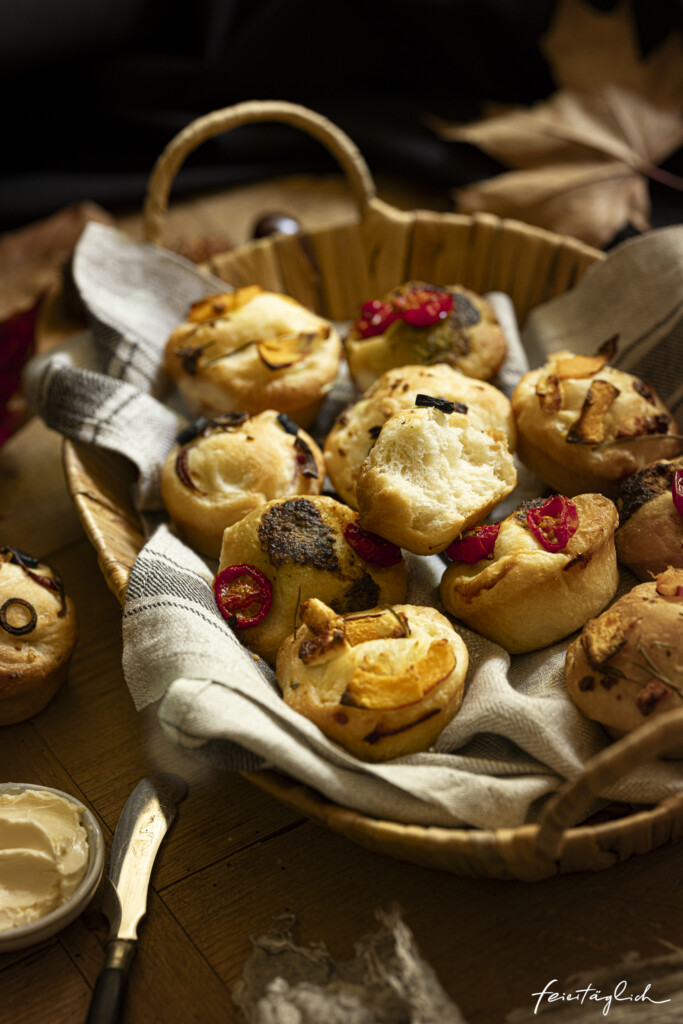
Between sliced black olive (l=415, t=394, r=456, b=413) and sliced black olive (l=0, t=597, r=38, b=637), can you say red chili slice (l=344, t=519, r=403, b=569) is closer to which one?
sliced black olive (l=415, t=394, r=456, b=413)

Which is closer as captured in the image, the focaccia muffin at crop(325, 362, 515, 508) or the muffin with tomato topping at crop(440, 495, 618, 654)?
the muffin with tomato topping at crop(440, 495, 618, 654)

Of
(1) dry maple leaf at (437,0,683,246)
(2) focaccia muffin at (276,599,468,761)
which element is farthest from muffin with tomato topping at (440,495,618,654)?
(1) dry maple leaf at (437,0,683,246)

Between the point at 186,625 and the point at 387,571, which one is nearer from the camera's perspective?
the point at 186,625

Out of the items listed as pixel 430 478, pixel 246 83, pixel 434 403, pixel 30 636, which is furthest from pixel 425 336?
pixel 246 83

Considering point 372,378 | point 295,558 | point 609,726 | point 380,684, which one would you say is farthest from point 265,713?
point 372,378

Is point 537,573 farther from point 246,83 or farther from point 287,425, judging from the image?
point 246,83

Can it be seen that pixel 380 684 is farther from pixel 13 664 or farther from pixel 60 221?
pixel 60 221

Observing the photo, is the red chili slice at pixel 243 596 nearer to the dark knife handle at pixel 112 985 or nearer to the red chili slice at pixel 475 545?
the red chili slice at pixel 475 545

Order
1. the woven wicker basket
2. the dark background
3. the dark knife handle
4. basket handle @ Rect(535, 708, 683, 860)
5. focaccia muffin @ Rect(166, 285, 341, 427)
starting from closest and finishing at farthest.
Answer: basket handle @ Rect(535, 708, 683, 860) < the woven wicker basket < the dark knife handle < focaccia muffin @ Rect(166, 285, 341, 427) < the dark background
